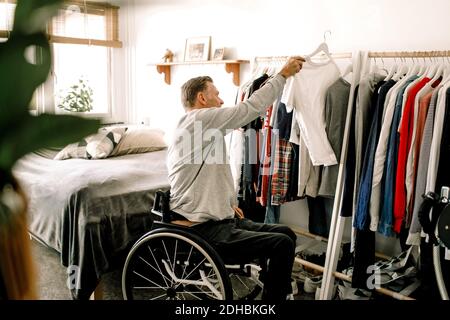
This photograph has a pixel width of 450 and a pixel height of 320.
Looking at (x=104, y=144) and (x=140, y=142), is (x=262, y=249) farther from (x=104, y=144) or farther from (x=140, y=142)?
(x=140, y=142)

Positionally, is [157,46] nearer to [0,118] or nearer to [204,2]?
[204,2]

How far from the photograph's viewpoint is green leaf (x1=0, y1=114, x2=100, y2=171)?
0.32 meters

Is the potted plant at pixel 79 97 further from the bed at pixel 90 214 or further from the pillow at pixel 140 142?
the bed at pixel 90 214

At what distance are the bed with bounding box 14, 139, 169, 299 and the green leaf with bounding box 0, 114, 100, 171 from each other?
2.05 m

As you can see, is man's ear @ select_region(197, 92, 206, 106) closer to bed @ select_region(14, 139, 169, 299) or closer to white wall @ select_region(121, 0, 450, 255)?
bed @ select_region(14, 139, 169, 299)

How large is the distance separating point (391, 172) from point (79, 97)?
3306mm

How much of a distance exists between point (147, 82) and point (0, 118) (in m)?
4.33

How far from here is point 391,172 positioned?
2.08 meters

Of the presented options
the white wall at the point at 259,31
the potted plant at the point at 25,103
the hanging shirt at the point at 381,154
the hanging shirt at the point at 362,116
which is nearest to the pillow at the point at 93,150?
the white wall at the point at 259,31

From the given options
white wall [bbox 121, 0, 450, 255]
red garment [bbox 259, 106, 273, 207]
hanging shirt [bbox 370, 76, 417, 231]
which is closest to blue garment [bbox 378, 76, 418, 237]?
hanging shirt [bbox 370, 76, 417, 231]

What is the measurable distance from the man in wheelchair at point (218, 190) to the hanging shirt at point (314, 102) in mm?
191

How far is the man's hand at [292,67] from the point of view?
2.20m

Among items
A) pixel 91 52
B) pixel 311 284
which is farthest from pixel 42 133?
pixel 91 52
